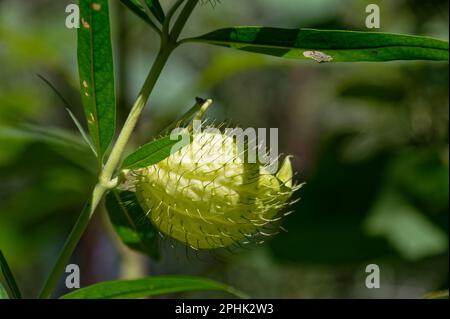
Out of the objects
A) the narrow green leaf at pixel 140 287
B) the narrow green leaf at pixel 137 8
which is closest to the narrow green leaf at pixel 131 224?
the narrow green leaf at pixel 140 287

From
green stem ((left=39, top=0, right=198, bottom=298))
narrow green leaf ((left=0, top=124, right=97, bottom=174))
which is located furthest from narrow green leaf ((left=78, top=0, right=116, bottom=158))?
narrow green leaf ((left=0, top=124, right=97, bottom=174))

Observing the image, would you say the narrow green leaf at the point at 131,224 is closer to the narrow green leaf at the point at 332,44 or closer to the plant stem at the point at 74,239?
the plant stem at the point at 74,239

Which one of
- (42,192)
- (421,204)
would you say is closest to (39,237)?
(42,192)

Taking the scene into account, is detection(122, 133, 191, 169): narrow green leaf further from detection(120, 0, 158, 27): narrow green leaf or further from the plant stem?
detection(120, 0, 158, 27): narrow green leaf

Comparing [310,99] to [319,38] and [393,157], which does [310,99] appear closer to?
[393,157]

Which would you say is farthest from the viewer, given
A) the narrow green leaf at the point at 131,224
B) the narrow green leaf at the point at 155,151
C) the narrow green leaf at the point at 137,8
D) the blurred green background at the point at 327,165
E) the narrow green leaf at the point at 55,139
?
the blurred green background at the point at 327,165

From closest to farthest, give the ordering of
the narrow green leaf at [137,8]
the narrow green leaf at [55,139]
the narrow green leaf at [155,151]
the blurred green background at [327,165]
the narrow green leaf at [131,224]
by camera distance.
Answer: the narrow green leaf at [155,151]
the narrow green leaf at [137,8]
the narrow green leaf at [131,224]
the narrow green leaf at [55,139]
the blurred green background at [327,165]
